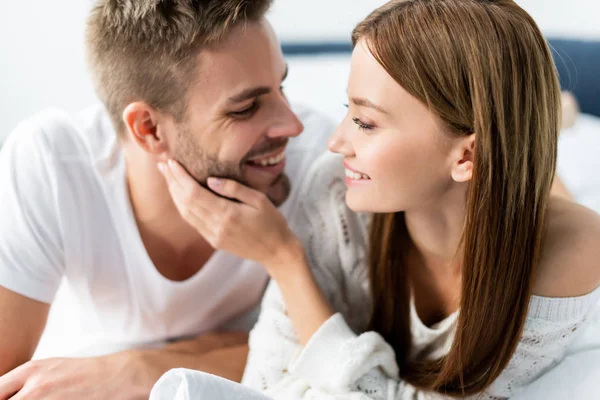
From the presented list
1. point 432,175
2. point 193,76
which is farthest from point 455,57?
point 193,76

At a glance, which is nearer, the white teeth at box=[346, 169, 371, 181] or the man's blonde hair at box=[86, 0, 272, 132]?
the white teeth at box=[346, 169, 371, 181]

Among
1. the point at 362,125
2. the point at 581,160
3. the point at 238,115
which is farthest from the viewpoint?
the point at 581,160

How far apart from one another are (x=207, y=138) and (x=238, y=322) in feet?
1.70

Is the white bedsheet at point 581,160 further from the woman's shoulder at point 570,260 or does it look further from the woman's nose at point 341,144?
the woman's nose at point 341,144

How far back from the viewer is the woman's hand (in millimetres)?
1282

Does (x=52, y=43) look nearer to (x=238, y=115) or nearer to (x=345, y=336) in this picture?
(x=238, y=115)

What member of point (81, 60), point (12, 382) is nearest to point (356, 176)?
point (12, 382)

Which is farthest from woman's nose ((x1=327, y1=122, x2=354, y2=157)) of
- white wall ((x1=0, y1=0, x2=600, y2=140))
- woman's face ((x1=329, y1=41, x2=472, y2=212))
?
white wall ((x1=0, y1=0, x2=600, y2=140))

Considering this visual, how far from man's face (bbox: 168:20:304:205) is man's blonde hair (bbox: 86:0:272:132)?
0.09 ft

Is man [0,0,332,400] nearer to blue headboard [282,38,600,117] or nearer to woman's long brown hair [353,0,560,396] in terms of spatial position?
woman's long brown hair [353,0,560,396]

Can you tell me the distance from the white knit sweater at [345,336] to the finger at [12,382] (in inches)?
15.9

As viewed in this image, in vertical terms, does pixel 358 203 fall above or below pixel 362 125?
below

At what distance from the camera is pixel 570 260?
3.58ft

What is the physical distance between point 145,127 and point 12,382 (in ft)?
1.75
